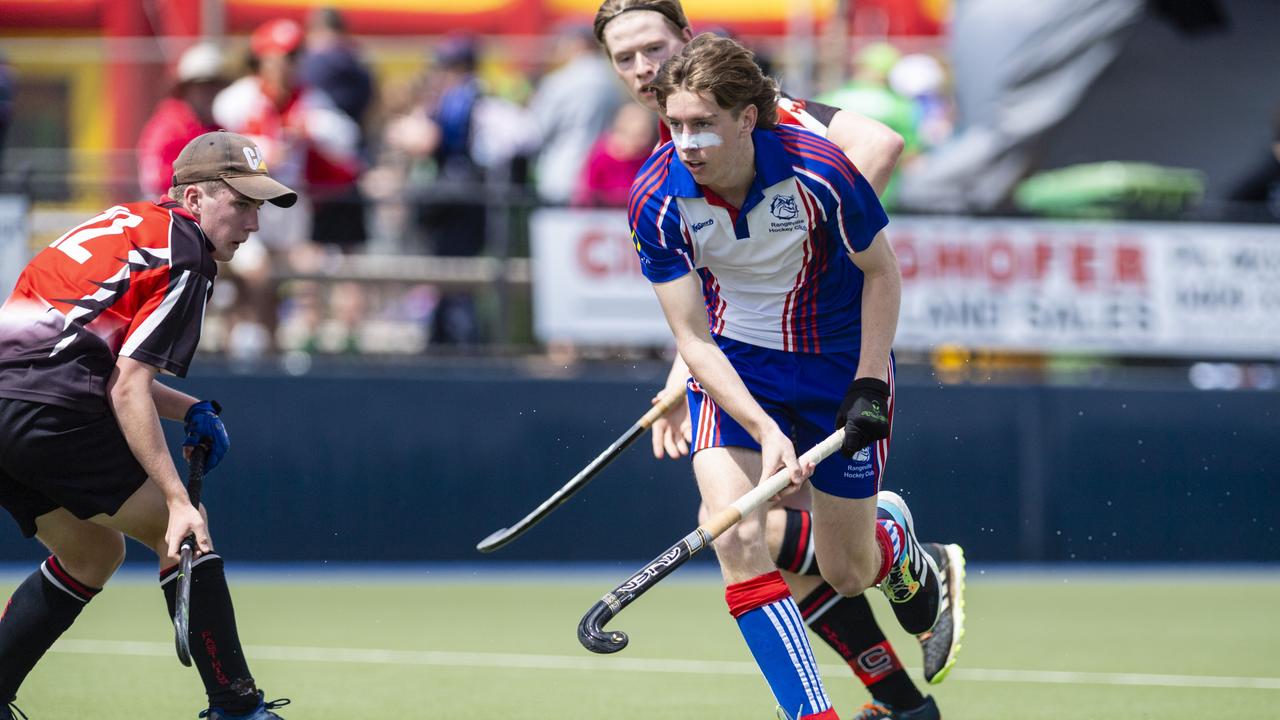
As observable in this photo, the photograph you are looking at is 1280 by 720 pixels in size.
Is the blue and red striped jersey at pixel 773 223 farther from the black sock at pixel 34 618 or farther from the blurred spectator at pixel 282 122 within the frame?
the blurred spectator at pixel 282 122

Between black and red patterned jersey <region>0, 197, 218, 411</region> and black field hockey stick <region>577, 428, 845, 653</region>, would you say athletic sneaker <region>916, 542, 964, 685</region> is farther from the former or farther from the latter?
black and red patterned jersey <region>0, 197, 218, 411</region>

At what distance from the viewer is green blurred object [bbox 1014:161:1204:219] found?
11.2 metres

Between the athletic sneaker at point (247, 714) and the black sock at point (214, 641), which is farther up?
the black sock at point (214, 641)

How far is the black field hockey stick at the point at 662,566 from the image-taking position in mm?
5055

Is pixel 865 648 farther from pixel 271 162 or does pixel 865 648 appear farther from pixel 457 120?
pixel 457 120

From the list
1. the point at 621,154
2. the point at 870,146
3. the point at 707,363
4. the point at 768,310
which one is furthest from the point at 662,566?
the point at 621,154

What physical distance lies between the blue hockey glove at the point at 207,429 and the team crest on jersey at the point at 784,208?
67.8 inches

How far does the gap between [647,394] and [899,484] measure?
1.54 metres

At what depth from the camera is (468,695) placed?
6.79 metres

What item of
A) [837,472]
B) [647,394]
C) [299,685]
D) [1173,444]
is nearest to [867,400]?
[837,472]

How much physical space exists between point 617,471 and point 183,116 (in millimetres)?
3096

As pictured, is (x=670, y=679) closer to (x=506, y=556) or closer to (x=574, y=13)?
(x=506, y=556)

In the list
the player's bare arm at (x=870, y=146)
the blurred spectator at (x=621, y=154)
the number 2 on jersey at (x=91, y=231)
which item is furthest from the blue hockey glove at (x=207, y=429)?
the blurred spectator at (x=621, y=154)

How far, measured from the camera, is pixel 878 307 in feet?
17.9
